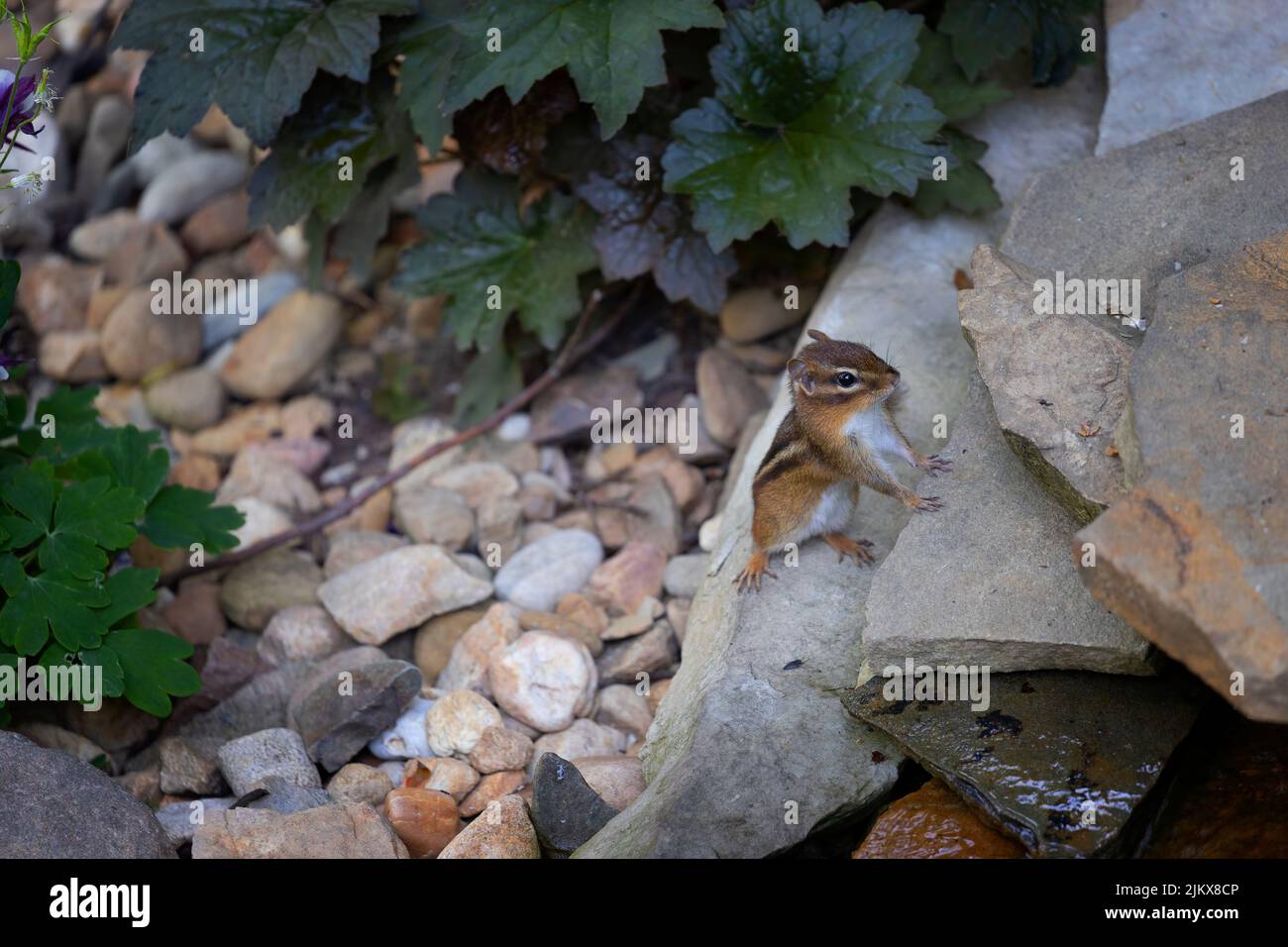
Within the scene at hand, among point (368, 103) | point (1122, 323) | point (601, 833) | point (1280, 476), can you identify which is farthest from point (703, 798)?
point (368, 103)

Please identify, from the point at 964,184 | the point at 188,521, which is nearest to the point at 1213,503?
the point at 964,184

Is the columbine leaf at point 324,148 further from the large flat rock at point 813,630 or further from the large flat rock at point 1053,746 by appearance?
the large flat rock at point 1053,746

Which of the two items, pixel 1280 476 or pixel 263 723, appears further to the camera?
pixel 263 723

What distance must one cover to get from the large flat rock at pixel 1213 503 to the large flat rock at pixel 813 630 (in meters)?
1.14

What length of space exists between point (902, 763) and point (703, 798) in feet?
2.22

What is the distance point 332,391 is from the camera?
7.05 m

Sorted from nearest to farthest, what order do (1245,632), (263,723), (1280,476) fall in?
(1245,632), (1280,476), (263,723)

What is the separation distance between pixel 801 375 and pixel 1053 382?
0.94 meters

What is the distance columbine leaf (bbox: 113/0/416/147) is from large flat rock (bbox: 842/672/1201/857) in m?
3.41

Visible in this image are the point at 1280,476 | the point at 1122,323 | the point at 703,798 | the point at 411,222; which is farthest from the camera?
the point at 411,222

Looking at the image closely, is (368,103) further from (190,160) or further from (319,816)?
(319,816)

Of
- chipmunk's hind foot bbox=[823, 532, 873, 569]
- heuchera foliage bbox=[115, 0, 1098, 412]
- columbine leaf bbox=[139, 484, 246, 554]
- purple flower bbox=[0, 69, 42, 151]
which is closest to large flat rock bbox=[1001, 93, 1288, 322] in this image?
heuchera foliage bbox=[115, 0, 1098, 412]

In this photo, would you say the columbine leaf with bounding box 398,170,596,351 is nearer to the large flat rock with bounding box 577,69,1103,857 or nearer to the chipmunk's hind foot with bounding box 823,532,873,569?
the large flat rock with bounding box 577,69,1103,857

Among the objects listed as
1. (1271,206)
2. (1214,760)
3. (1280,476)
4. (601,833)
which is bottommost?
(601,833)
